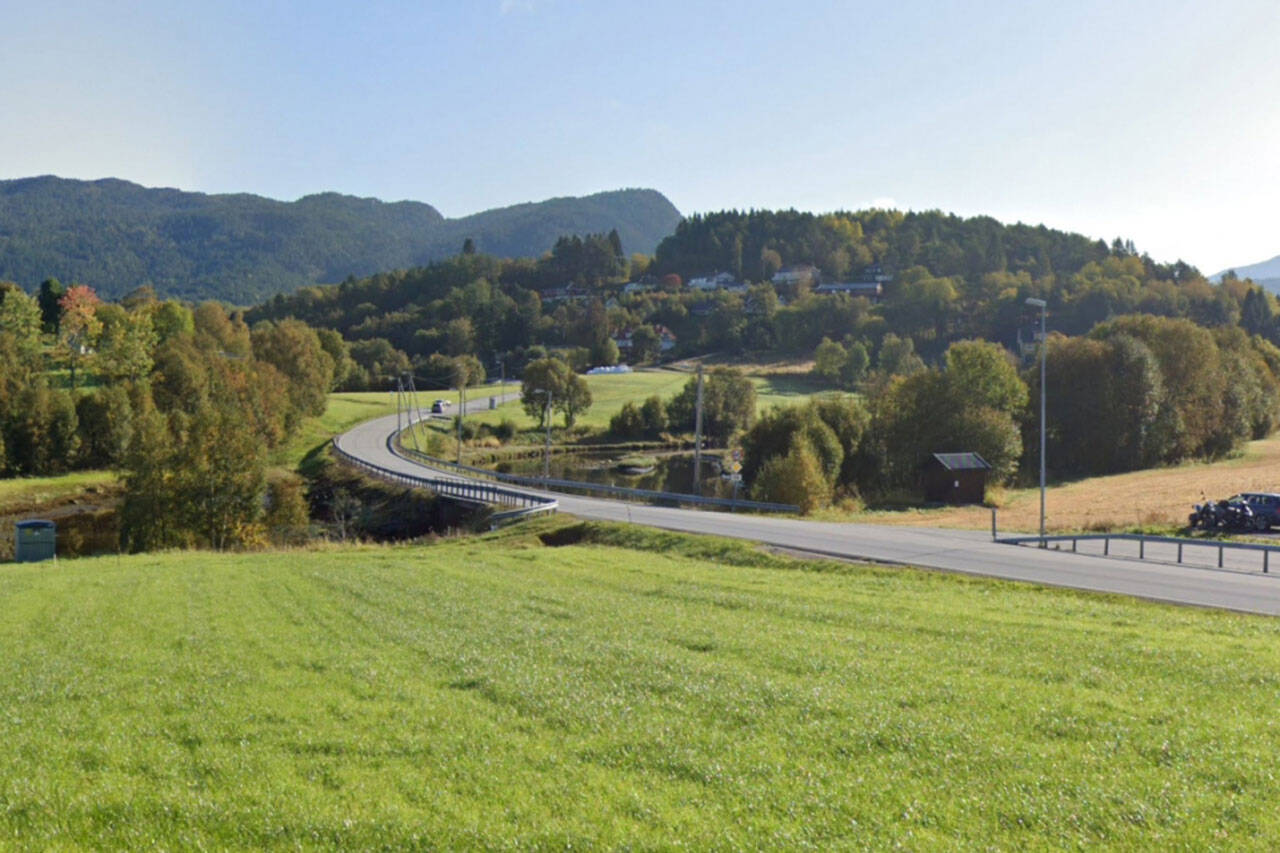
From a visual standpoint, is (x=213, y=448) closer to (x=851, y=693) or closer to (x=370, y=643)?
(x=370, y=643)

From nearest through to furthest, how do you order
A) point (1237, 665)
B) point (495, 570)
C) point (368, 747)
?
point (368, 747) < point (1237, 665) < point (495, 570)

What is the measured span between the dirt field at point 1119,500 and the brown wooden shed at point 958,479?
6.24 feet

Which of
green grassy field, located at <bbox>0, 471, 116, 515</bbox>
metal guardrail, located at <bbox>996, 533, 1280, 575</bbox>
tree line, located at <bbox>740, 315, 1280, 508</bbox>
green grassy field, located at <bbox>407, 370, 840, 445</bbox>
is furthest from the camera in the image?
green grassy field, located at <bbox>407, 370, 840, 445</bbox>

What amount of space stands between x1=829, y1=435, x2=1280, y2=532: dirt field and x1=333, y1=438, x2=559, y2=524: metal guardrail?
14321 mm

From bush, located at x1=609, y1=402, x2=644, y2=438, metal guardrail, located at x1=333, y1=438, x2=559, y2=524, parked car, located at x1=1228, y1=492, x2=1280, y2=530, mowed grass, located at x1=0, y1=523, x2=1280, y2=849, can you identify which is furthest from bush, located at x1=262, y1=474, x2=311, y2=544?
bush, located at x1=609, y1=402, x2=644, y2=438

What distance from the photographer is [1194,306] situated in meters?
180

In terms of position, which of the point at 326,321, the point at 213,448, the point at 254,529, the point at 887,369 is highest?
the point at 326,321

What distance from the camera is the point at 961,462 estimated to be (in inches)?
2249

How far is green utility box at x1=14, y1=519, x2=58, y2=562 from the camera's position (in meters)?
35.2

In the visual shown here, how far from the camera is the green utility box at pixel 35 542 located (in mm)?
35188

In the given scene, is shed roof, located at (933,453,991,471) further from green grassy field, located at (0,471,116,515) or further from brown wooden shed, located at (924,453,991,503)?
green grassy field, located at (0,471,116,515)

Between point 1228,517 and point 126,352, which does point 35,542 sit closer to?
point 1228,517

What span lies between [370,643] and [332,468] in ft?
205

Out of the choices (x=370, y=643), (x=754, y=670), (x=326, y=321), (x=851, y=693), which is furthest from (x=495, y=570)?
(x=326, y=321)
